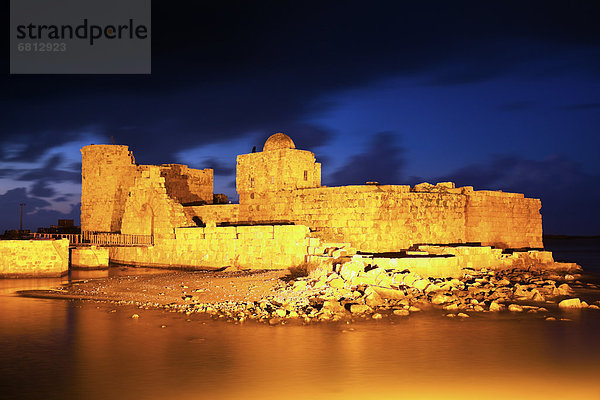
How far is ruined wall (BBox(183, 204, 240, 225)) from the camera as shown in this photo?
26538mm

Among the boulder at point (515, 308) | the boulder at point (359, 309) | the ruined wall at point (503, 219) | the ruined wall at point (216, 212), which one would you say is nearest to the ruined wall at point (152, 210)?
the ruined wall at point (216, 212)

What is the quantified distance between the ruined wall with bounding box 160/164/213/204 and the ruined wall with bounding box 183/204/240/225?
3.60m

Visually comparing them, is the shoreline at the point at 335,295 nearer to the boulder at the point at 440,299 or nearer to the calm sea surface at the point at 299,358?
the boulder at the point at 440,299

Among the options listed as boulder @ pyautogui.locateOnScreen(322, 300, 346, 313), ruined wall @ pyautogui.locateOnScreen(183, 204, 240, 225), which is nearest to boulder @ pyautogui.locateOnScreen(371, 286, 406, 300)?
boulder @ pyautogui.locateOnScreen(322, 300, 346, 313)

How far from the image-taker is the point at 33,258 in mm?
20234

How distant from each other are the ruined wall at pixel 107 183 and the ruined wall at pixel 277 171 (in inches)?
403

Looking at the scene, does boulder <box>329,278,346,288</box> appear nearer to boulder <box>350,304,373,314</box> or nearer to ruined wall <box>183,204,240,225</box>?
boulder <box>350,304,373,314</box>

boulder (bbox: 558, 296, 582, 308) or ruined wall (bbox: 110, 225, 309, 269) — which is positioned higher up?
ruined wall (bbox: 110, 225, 309, 269)

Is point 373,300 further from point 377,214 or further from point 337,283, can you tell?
point 377,214

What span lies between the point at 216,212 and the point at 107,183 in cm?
879

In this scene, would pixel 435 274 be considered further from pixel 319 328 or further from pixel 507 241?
pixel 507 241

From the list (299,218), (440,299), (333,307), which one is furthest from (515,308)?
(299,218)

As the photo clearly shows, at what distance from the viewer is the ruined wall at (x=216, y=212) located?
2654 cm

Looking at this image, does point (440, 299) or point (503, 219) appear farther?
point (503, 219)
